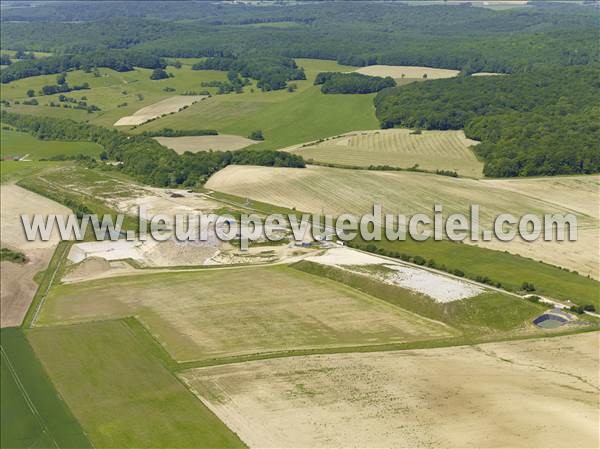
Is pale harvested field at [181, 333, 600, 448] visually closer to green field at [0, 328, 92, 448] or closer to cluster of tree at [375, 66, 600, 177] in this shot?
green field at [0, 328, 92, 448]

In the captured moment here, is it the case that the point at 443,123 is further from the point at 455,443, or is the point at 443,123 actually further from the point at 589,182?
the point at 455,443


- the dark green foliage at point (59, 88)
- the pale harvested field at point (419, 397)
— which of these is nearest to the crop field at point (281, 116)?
the dark green foliage at point (59, 88)

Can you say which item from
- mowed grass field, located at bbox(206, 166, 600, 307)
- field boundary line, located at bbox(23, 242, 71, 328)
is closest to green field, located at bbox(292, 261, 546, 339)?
mowed grass field, located at bbox(206, 166, 600, 307)

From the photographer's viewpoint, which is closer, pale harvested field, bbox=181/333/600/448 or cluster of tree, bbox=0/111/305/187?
pale harvested field, bbox=181/333/600/448

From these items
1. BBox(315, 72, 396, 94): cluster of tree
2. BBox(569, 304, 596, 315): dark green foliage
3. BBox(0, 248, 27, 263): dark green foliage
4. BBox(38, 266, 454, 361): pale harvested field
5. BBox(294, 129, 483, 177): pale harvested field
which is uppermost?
BBox(315, 72, 396, 94): cluster of tree

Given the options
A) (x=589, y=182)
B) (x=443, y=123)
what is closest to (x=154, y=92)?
(x=443, y=123)

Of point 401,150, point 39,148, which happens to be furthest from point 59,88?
point 401,150

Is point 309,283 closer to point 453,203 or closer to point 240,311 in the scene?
point 240,311

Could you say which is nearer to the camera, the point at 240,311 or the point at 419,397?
the point at 419,397
